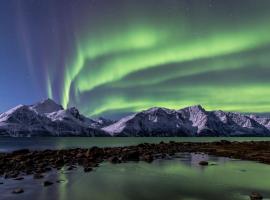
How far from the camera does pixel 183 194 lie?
77.7ft

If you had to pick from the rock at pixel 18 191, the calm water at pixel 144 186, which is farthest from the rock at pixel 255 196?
the rock at pixel 18 191

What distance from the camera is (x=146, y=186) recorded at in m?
26.8

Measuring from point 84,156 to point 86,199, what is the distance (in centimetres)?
3280

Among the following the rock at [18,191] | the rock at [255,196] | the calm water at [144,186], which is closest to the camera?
the rock at [255,196]

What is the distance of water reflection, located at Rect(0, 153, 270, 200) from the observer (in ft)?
74.7

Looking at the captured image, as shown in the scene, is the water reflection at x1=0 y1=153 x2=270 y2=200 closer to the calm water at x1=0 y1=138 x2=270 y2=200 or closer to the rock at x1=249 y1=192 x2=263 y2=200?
the calm water at x1=0 y1=138 x2=270 y2=200

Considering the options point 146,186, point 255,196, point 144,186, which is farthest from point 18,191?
point 255,196

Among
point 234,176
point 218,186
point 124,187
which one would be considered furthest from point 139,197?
point 234,176

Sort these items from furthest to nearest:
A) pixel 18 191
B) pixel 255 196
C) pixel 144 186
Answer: pixel 144 186, pixel 18 191, pixel 255 196

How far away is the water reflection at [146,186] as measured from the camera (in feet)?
74.7

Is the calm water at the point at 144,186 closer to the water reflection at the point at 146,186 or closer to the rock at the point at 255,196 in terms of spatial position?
the water reflection at the point at 146,186

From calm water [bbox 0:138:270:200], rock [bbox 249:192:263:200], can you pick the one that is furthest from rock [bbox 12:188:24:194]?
rock [bbox 249:192:263:200]

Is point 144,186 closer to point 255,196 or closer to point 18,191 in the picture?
point 255,196

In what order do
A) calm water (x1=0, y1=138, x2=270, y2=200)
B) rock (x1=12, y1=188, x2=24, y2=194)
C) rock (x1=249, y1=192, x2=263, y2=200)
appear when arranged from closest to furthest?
rock (x1=249, y1=192, x2=263, y2=200) → calm water (x1=0, y1=138, x2=270, y2=200) → rock (x1=12, y1=188, x2=24, y2=194)
